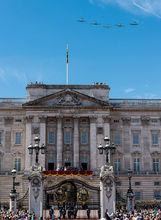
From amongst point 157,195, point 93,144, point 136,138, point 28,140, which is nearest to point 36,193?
point 28,140

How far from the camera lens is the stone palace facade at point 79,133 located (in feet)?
224

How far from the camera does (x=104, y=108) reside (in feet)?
229

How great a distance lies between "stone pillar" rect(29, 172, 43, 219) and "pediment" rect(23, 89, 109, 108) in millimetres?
29071

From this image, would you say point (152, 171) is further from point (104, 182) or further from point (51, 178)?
point (104, 182)

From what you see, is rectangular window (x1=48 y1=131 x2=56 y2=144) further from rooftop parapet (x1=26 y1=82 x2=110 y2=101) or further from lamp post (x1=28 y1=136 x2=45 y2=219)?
lamp post (x1=28 y1=136 x2=45 y2=219)

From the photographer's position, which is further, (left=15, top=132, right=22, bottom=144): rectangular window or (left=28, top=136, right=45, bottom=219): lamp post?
(left=15, top=132, right=22, bottom=144): rectangular window

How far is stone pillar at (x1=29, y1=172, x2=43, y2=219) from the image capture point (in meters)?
40.0

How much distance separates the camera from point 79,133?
2736 inches

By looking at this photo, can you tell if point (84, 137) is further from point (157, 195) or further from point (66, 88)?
point (157, 195)

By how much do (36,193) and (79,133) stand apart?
2957 cm

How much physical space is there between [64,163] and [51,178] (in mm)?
4698

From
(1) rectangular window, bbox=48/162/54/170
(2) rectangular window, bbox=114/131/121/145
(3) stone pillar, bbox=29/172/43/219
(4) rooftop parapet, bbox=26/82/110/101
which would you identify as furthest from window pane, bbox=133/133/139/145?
(3) stone pillar, bbox=29/172/43/219

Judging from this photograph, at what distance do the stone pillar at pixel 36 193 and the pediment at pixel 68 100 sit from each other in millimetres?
29071

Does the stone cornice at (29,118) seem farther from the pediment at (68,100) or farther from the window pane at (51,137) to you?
the window pane at (51,137)
